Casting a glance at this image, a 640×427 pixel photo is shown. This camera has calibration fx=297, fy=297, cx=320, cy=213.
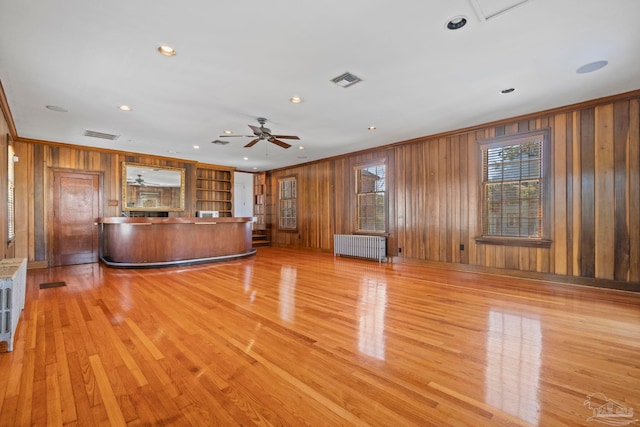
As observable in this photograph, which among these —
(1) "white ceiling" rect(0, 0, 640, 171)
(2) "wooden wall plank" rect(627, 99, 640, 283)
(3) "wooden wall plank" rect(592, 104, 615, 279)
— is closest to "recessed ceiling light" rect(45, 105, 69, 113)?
(1) "white ceiling" rect(0, 0, 640, 171)

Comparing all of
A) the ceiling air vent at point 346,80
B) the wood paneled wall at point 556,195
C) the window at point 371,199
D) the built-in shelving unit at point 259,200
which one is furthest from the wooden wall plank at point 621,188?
the built-in shelving unit at point 259,200

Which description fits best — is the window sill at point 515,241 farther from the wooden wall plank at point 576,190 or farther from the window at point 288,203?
the window at point 288,203

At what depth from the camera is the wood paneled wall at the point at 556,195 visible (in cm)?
427

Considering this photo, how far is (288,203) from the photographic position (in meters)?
10.3

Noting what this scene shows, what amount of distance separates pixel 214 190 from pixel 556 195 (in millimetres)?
9220

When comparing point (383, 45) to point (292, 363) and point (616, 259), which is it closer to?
point (292, 363)

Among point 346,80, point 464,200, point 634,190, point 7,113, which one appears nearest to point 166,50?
point 346,80

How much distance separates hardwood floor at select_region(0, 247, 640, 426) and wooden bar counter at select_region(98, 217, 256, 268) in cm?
175

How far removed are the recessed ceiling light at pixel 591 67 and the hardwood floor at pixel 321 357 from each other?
281 centimetres

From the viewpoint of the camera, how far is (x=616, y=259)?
4.34m

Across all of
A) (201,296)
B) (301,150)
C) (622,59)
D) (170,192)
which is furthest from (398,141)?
(170,192)

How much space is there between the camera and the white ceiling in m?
2.48

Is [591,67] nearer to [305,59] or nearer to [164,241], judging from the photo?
[305,59]

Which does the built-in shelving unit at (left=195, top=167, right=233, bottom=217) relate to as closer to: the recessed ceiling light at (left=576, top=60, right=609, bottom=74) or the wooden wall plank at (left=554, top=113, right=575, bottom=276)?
the wooden wall plank at (left=554, top=113, right=575, bottom=276)
